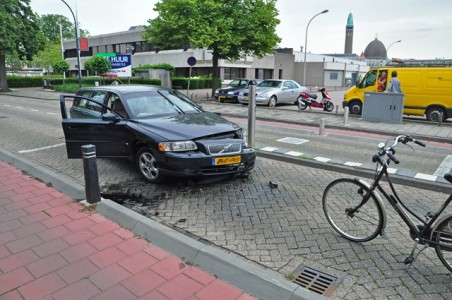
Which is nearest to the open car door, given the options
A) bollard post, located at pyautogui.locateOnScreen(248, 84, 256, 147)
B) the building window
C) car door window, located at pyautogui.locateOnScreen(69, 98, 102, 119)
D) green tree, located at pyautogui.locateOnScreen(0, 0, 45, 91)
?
car door window, located at pyautogui.locateOnScreen(69, 98, 102, 119)

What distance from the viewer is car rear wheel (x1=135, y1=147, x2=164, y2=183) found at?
18.0ft

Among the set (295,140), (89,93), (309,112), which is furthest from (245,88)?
(89,93)

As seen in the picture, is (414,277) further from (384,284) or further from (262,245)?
(262,245)

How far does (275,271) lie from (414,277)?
1.26m

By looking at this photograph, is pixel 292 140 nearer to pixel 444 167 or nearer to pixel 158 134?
pixel 444 167

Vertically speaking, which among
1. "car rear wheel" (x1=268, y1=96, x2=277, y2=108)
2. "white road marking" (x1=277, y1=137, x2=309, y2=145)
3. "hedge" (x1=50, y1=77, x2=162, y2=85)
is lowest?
"white road marking" (x1=277, y1=137, x2=309, y2=145)

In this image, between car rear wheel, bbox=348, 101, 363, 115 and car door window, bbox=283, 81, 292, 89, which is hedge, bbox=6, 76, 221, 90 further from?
car rear wheel, bbox=348, 101, 363, 115

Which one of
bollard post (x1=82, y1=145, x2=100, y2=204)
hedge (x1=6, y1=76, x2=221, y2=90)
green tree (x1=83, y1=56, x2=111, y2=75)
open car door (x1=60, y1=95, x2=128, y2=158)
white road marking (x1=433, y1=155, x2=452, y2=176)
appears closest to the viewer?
bollard post (x1=82, y1=145, x2=100, y2=204)

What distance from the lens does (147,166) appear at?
5.62m

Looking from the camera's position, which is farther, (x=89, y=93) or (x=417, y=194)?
(x=89, y=93)

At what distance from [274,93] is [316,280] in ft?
57.1

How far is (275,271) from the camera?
324cm

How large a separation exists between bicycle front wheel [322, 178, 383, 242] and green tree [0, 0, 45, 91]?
1416 inches

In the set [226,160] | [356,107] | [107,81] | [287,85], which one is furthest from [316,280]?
[107,81]
